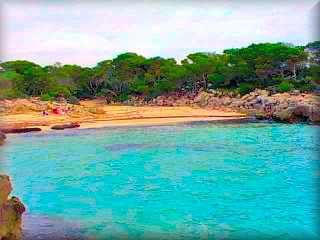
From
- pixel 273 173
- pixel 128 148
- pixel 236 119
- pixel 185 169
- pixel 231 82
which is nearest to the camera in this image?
pixel 273 173

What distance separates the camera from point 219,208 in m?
7.00

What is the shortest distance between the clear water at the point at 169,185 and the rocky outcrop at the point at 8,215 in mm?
443

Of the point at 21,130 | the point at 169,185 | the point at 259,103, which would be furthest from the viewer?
the point at 259,103

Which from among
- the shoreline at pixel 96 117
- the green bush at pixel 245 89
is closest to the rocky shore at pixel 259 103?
the green bush at pixel 245 89

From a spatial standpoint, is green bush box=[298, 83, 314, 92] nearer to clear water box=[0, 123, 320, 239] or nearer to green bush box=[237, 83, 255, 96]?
green bush box=[237, 83, 255, 96]

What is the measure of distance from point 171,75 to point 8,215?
2991 centimetres

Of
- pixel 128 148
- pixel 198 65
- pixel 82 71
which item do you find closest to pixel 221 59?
pixel 198 65

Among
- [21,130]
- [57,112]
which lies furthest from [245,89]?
[21,130]

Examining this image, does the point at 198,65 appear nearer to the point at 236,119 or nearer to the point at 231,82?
the point at 231,82

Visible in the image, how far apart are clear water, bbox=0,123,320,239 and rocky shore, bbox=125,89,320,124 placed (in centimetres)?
349

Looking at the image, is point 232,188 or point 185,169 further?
point 185,169

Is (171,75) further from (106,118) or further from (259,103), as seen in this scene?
(106,118)

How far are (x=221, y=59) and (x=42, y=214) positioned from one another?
3026 cm

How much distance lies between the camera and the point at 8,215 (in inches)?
198
